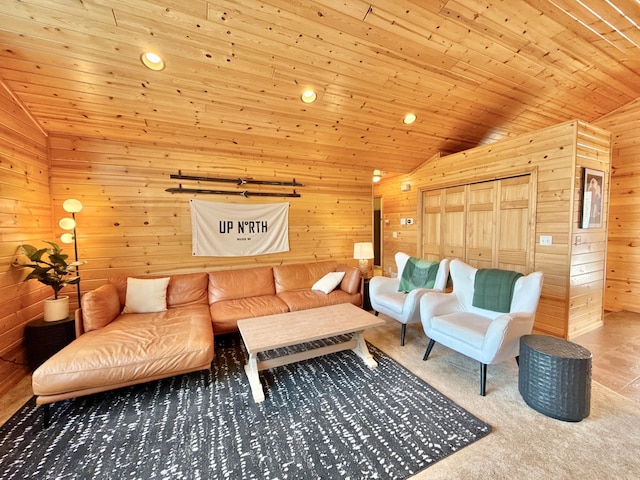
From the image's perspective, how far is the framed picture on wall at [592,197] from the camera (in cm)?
288

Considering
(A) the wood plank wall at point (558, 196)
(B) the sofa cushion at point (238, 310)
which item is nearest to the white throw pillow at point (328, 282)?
(B) the sofa cushion at point (238, 310)

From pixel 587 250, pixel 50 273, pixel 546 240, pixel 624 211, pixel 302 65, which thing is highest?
pixel 302 65

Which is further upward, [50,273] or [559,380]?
[50,273]

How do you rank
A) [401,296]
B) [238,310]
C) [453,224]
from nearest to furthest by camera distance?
[238,310]
[401,296]
[453,224]

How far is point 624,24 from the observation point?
2443 millimetres

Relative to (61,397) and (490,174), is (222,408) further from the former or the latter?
(490,174)

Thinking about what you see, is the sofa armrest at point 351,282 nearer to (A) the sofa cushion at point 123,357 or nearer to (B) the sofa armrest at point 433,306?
(B) the sofa armrest at point 433,306

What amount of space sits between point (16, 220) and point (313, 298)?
2.89 meters

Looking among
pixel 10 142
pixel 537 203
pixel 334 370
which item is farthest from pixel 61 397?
pixel 537 203

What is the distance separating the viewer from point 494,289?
8.15 feet

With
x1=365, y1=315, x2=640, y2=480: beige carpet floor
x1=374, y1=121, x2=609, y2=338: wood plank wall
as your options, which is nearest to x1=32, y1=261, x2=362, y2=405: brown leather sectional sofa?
x1=365, y1=315, x2=640, y2=480: beige carpet floor

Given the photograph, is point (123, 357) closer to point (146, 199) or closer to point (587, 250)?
point (146, 199)

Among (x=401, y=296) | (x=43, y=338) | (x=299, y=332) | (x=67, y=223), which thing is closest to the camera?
(x=299, y=332)

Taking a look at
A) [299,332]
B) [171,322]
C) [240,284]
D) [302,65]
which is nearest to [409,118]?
[302,65]
